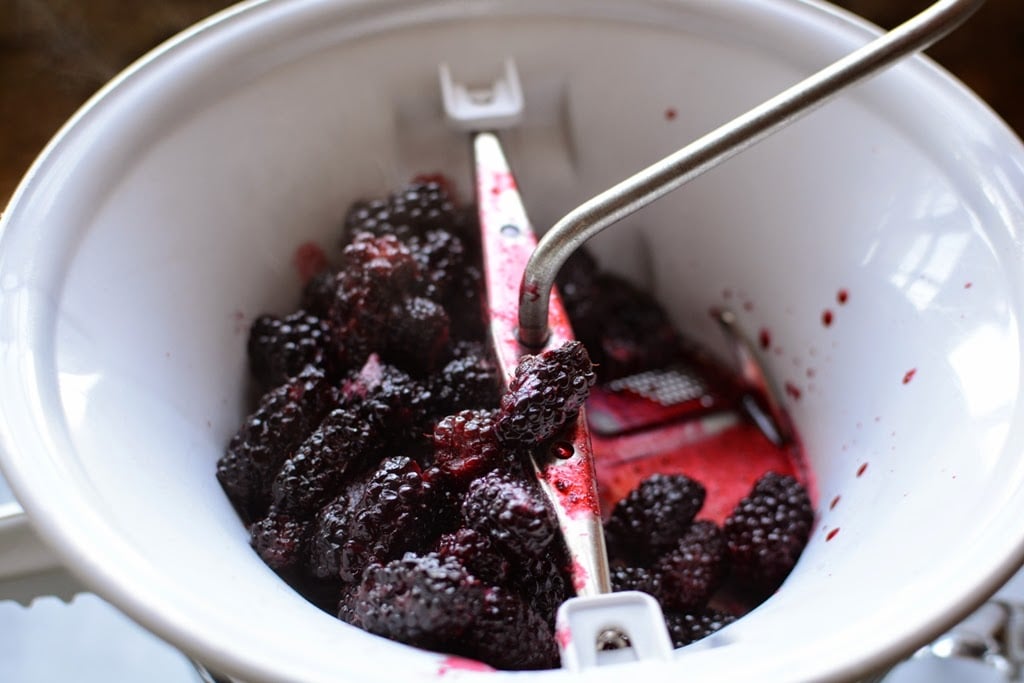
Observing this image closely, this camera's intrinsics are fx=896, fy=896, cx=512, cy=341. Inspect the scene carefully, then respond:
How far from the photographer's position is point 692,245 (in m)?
1.12

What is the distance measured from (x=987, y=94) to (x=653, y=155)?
75 centimetres

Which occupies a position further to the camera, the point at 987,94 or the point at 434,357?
the point at 987,94

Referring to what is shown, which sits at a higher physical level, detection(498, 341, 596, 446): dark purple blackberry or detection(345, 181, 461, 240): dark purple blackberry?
detection(345, 181, 461, 240): dark purple blackberry

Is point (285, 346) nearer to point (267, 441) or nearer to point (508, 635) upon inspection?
point (267, 441)

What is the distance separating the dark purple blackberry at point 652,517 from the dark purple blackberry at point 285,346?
13.1 inches

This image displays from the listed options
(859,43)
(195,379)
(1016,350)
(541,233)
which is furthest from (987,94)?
(195,379)

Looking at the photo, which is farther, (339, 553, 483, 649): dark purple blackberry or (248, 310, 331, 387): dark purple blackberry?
(248, 310, 331, 387): dark purple blackberry

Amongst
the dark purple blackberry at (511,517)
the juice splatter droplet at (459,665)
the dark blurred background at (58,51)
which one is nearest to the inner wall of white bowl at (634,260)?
the juice splatter droplet at (459,665)

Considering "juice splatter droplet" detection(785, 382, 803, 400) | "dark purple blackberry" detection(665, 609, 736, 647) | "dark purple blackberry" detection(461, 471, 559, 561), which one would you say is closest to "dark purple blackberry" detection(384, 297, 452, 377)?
"dark purple blackberry" detection(461, 471, 559, 561)

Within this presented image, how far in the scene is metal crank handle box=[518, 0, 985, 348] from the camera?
0.74m

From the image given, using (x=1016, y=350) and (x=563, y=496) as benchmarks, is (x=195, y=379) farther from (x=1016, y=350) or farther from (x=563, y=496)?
(x=1016, y=350)

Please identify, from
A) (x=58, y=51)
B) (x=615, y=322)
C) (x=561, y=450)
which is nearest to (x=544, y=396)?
(x=561, y=450)

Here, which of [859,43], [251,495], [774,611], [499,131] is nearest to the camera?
[774,611]

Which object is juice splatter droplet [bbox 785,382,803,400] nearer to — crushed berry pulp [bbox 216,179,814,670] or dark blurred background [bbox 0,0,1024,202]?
crushed berry pulp [bbox 216,179,814,670]
